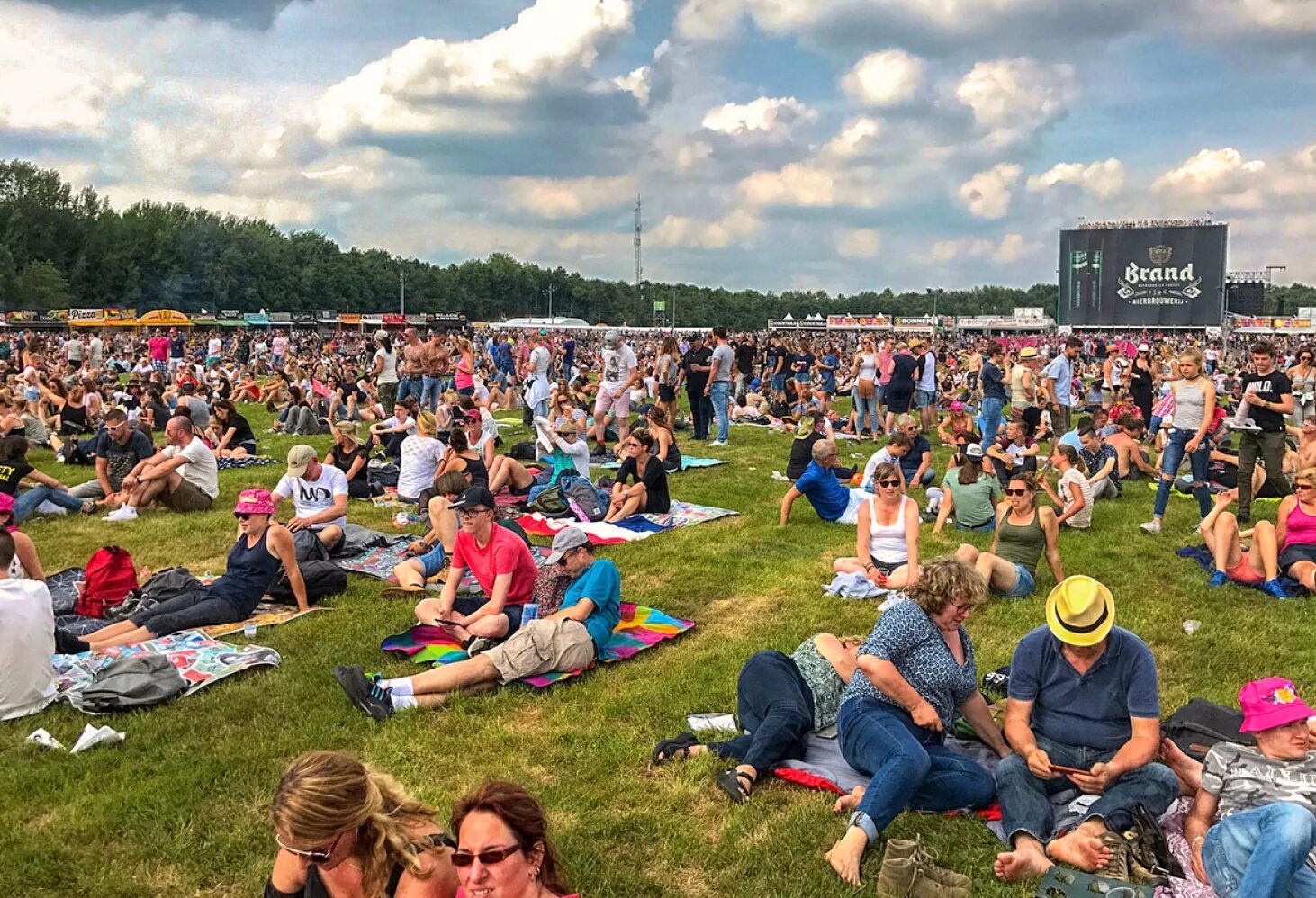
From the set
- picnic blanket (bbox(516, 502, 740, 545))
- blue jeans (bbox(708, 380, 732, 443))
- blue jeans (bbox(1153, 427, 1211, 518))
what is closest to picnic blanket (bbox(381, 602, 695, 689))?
picnic blanket (bbox(516, 502, 740, 545))

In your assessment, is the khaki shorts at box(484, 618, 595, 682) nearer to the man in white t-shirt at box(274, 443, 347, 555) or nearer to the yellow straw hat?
the yellow straw hat

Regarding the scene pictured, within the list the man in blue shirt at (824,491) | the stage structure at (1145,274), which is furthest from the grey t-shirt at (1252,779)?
the stage structure at (1145,274)

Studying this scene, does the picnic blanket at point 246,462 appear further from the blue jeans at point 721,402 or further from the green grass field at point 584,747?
the blue jeans at point 721,402

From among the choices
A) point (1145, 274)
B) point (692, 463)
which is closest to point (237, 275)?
point (1145, 274)

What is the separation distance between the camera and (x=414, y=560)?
24.5 feet

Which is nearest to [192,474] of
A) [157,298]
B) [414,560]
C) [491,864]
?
[414,560]

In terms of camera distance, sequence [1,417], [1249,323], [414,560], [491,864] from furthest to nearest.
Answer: [1249,323] < [1,417] < [414,560] < [491,864]

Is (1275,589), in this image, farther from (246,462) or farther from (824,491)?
(246,462)

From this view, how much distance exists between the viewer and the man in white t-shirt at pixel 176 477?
9.91 metres

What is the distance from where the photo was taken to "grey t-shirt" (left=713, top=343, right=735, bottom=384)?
1458cm

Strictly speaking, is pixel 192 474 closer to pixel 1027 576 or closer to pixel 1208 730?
pixel 1027 576

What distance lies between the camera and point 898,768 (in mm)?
3818

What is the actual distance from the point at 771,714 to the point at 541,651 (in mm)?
1519

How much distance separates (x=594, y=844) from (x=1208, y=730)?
270 cm
